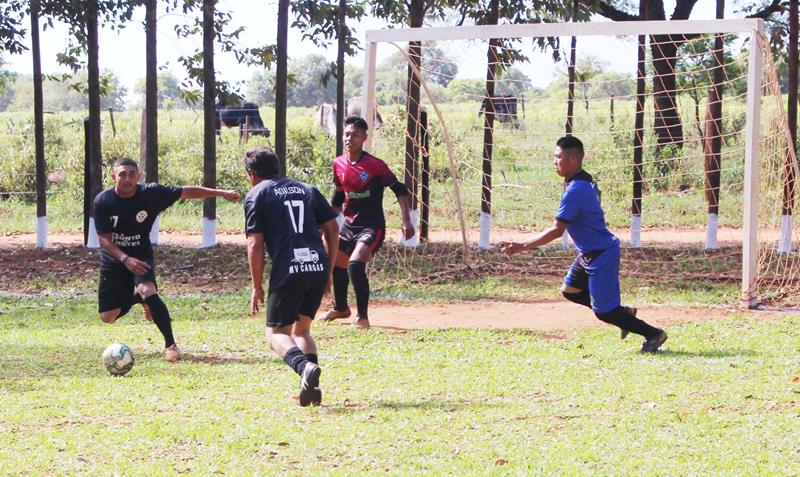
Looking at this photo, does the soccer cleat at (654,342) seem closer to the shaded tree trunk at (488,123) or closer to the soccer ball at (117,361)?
the soccer ball at (117,361)

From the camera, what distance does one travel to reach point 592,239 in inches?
345

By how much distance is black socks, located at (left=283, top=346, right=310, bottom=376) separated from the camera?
22.6 feet

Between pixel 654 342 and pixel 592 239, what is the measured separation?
3.09 feet

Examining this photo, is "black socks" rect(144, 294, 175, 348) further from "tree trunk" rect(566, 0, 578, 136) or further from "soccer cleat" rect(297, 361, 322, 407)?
"tree trunk" rect(566, 0, 578, 136)

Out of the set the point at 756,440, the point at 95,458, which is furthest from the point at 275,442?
the point at 756,440

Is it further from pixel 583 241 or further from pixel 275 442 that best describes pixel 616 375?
pixel 275 442

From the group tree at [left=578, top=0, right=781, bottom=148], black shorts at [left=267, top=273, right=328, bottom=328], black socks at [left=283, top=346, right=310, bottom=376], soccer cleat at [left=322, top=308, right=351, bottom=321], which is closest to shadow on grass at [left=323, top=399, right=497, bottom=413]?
black socks at [left=283, top=346, right=310, bottom=376]

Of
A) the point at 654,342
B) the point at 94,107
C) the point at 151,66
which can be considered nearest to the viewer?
the point at 654,342

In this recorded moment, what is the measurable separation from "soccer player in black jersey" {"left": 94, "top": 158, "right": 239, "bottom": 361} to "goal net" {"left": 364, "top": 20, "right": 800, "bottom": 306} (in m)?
3.98

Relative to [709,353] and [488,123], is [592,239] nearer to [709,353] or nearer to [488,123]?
[709,353]

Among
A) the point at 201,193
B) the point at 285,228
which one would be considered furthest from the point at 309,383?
the point at 201,193

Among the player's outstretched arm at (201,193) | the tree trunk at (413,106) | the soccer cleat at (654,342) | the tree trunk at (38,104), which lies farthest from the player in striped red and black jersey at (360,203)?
the tree trunk at (38,104)

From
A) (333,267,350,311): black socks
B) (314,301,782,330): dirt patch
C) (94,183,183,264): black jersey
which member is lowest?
(314,301,782,330): dirt patch

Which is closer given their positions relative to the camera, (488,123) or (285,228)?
(285,228)
